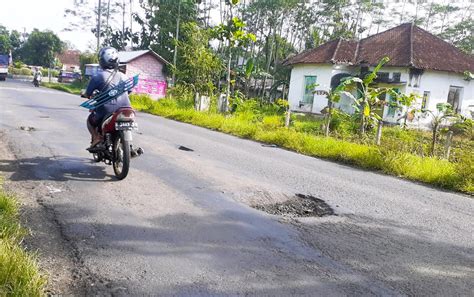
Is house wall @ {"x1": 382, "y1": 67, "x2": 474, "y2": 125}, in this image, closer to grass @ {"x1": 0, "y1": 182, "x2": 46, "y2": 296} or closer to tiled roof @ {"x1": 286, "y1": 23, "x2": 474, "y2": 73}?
tiled roof @ {"x1": 286, "y1": 23, "x2": 474, "y2": 73}

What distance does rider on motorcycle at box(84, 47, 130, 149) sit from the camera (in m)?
5.82

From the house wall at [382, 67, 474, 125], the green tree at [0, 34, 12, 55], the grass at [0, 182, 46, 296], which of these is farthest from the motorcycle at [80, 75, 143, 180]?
the green tree at [0, 34, 12, 55]

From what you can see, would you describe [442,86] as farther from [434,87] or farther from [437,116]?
[437,116]

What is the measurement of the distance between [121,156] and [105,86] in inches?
42.6

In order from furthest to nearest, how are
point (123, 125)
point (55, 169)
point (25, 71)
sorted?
1. point (25, 71)
2. point (55, 169)
3. point (123, 125)

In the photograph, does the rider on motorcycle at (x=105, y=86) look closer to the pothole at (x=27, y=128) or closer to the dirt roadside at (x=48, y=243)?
the dirt roadside at (x=48, y=243)

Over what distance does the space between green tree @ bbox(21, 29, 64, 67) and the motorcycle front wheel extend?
207 feet

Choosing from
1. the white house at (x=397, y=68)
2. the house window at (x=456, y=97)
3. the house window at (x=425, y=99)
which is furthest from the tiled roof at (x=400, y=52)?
the house window at (x=425, y=99)

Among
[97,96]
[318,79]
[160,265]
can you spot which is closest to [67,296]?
[160,265]

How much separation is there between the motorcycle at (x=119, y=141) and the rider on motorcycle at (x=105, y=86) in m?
0.15

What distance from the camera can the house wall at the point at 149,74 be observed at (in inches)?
1220

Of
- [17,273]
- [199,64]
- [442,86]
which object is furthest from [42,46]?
[17,273]

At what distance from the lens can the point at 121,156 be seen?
18.2 feet

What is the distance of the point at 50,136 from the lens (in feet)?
28.0
